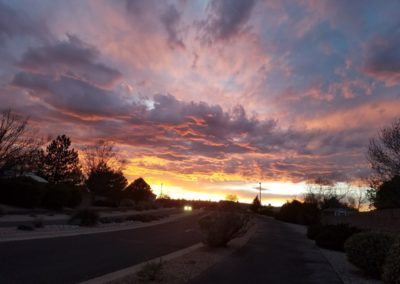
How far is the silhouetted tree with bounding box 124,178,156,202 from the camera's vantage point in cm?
8038

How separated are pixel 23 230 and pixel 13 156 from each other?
27.9 metres

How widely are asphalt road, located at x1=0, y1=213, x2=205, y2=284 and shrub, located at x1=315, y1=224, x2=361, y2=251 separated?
23.9 ft

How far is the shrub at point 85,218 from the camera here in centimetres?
2758

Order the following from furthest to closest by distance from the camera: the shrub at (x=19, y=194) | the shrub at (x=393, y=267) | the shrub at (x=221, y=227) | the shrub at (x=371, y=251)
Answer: the shrub at (x=19, y=194), the shrub at (x=221, y=227), the shrub at (x=371, y=251), the shrub at (x=393, y=267)

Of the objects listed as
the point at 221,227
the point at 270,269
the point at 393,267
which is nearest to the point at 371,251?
the point at 270,269

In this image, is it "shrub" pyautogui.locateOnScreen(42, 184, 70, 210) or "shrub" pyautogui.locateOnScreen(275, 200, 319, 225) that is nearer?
"shrub" pyautogui.locateOnScreen(42, 184, 70, 210)

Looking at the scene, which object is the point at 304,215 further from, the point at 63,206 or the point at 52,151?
the point at 52,151

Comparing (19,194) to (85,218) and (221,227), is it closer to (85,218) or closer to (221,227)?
(85,218)

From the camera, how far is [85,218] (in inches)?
1093

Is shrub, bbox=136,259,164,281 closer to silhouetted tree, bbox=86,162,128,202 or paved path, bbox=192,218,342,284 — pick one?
paved path, bbox=192,218,342,284

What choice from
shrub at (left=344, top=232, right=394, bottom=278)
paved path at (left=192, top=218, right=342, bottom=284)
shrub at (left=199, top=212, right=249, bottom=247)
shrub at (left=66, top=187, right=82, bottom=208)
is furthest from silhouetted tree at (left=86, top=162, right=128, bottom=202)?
shrub at (left=344, top=232, right=394, bottom=278)

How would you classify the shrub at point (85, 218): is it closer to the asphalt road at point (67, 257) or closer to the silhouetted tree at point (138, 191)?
the asphalt road at point (67, 257)

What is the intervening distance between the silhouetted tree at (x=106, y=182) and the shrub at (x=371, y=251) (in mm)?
59079

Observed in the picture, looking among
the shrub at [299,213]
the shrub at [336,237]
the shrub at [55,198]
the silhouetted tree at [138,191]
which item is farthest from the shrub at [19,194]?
the silhouetted tree at [138,191]
